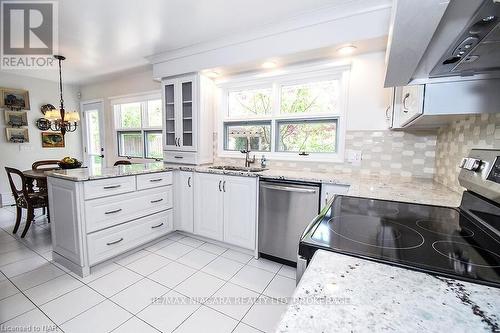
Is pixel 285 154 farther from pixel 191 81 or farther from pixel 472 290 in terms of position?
pixel 472 290

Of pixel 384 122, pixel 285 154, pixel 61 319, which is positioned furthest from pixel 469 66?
pixel 61 319

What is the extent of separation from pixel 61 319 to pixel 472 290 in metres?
2.26

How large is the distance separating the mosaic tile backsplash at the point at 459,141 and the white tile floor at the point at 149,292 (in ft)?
5.14

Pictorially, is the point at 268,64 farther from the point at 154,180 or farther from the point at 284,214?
the point at 154,180

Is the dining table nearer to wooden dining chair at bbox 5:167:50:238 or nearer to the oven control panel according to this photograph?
wooden dining chair at bbox 5:167:50:238

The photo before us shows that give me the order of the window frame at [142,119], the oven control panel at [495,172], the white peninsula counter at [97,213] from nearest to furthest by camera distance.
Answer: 1. the oven control panel at [495,172]
2. the white peninsula counter at [97,213]
3. the window frame at [142,119]

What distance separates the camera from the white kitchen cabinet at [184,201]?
285 cm

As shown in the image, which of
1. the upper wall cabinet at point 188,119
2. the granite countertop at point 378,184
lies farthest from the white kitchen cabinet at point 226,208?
the upper wall cabinet at point 188,119

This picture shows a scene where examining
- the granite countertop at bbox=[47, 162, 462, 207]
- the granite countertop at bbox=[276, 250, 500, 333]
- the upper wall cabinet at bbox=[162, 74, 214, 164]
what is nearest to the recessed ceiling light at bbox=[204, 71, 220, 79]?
the upper wall cabinet at bbox=[162, 74, 214, 164]

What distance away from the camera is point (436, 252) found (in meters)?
0.67

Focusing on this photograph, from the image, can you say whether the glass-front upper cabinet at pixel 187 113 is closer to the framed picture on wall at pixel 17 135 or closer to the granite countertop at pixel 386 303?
the granite countertop at pixel 386 303

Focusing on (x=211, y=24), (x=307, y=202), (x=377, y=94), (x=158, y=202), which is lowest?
(x=158, y=202)

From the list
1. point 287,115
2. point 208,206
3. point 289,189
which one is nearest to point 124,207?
point 208,206

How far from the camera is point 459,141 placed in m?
1.52
